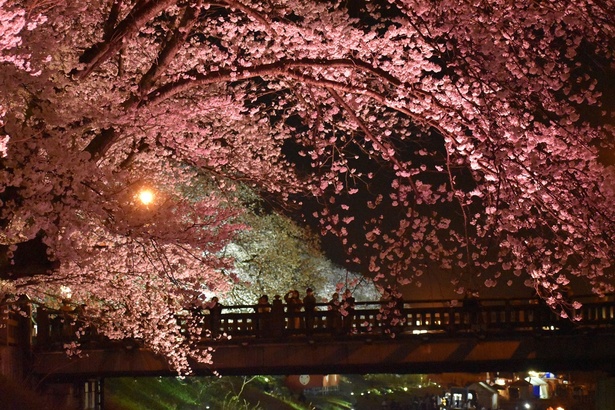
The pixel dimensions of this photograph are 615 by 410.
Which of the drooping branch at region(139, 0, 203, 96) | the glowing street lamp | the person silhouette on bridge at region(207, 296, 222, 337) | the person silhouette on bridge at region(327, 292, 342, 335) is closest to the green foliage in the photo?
the person silhouette on bridge at region(207, 296, 222, 337)

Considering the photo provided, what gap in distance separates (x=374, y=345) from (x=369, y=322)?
2.16 feet

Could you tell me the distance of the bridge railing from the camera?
24.0 metres

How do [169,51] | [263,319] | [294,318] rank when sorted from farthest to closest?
[294,318]
[263,319]
[169,51]

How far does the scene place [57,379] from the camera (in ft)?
81.4

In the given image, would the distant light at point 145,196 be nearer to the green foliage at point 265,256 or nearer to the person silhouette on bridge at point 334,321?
the person silhouette on bridge at point 334,321

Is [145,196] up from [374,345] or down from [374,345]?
up

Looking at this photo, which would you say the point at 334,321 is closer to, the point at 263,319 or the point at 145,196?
the point at 263,319

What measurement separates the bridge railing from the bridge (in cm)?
3

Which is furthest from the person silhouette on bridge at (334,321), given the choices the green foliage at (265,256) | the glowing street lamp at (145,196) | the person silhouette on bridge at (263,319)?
the green foliage at (265,256)

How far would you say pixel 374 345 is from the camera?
24297mm

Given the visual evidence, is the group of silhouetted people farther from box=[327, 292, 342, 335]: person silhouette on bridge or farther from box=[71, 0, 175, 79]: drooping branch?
box=[71, 0, 175, 79]: drooping branch

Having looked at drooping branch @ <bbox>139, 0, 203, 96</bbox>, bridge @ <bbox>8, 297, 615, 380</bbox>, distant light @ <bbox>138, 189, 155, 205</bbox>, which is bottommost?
bridge @ <bbox>8, 297, 615, 380</bbox>

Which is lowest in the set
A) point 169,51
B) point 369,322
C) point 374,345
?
point 374,345

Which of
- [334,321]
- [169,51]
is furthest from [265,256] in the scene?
[169,51]
